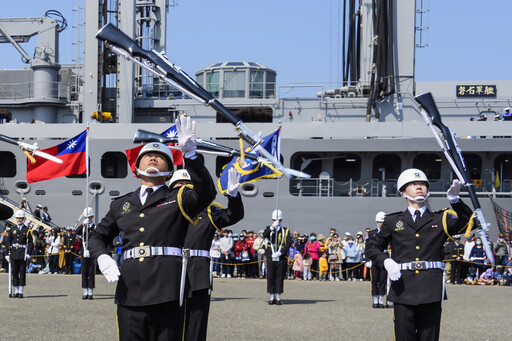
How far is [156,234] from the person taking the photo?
5934 millimetres

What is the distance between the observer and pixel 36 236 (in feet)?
89.7

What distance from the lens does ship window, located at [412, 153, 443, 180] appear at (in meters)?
32.6

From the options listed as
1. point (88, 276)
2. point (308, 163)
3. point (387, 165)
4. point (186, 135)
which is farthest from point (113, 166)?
point (186, 135)

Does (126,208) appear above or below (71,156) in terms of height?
below

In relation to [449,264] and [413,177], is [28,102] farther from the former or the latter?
Answer: [413,177]

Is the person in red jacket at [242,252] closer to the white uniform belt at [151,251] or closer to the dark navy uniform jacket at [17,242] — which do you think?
the dark navy uniform jacket at [17,242]

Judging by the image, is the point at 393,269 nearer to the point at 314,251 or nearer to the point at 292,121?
the point at 314,251

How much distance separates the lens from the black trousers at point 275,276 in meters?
16.3

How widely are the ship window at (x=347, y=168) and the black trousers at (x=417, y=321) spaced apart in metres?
25.0

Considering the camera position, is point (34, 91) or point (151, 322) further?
point (34, 91)

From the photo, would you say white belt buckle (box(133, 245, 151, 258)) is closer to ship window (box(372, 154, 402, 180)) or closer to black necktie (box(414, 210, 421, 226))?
black necktie (box(414, 210, 421, 226))

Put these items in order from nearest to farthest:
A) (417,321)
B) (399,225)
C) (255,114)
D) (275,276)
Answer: (417,321) < (399,225) < (275,276) < (255,114)

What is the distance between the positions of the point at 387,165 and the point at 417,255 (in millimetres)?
24969

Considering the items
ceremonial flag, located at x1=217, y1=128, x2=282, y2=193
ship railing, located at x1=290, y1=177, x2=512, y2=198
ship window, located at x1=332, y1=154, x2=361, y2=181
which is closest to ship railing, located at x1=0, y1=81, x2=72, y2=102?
ship railing, located at x1=290, y1=177, x2=512, y2=198
